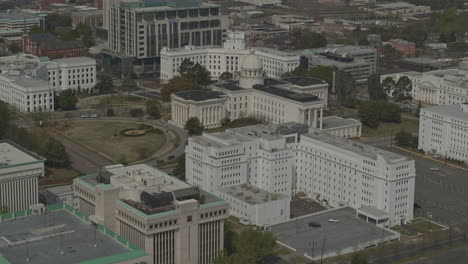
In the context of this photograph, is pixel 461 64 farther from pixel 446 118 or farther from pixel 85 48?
pixel 85 48

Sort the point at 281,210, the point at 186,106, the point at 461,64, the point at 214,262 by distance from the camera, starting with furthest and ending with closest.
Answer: the point at 461,64, the point at 186,106, the point at 281,210, the point at 214,262

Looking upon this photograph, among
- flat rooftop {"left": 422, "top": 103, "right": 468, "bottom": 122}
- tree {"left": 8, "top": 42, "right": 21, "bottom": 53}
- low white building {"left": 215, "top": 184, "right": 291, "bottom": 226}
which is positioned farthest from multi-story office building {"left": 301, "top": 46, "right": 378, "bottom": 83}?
low white building {"left": 215, "top": 184, "right": 291, "bottom": 226}

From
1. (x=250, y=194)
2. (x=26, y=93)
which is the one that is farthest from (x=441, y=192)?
(x=26, y=93)

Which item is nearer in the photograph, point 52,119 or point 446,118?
point 446,118

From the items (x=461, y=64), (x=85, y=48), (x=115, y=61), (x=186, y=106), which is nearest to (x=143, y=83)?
(x=115, y=61)

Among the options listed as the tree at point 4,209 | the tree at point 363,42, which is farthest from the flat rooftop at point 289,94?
the tree at point 363,42

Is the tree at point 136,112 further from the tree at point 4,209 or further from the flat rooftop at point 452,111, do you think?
the tree at point 4,209

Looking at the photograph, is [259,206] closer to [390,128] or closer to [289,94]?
[289,94]
